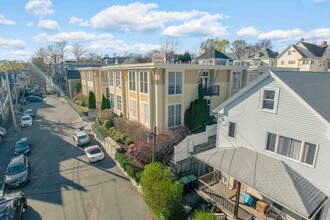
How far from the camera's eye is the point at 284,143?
10.8m

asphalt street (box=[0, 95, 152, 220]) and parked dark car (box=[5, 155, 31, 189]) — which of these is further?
parked dark car (box=[5, 155, 31, 189])

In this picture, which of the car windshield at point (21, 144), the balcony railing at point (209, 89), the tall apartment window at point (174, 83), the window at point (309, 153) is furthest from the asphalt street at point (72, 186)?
the balcony railing at point (209, 89)

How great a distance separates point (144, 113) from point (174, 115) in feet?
10.8

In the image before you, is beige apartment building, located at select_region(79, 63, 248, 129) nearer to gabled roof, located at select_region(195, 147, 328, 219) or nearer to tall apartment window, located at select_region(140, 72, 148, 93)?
tall apartment window, located at select_region(140, 72, 148, 93)

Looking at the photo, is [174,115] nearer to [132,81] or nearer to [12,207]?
[132,81]

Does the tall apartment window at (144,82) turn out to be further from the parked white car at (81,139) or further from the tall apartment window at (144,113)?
the parked white car at (81,139)

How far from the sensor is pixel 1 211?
33.8 ft

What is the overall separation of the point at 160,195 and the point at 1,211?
8.91 meters

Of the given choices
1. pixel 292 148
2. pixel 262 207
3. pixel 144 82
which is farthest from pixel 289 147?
pixel 144 82

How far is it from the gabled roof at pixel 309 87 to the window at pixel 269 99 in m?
0.75

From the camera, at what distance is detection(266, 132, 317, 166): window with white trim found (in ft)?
31.6

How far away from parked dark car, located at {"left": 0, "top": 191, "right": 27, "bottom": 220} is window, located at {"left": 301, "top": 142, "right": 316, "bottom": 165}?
16146 mm

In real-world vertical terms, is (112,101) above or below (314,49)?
below

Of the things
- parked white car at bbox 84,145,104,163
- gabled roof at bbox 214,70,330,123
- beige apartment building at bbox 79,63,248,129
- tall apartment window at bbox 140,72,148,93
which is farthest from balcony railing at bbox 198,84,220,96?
parked white car at bbox 84,145,104,163
